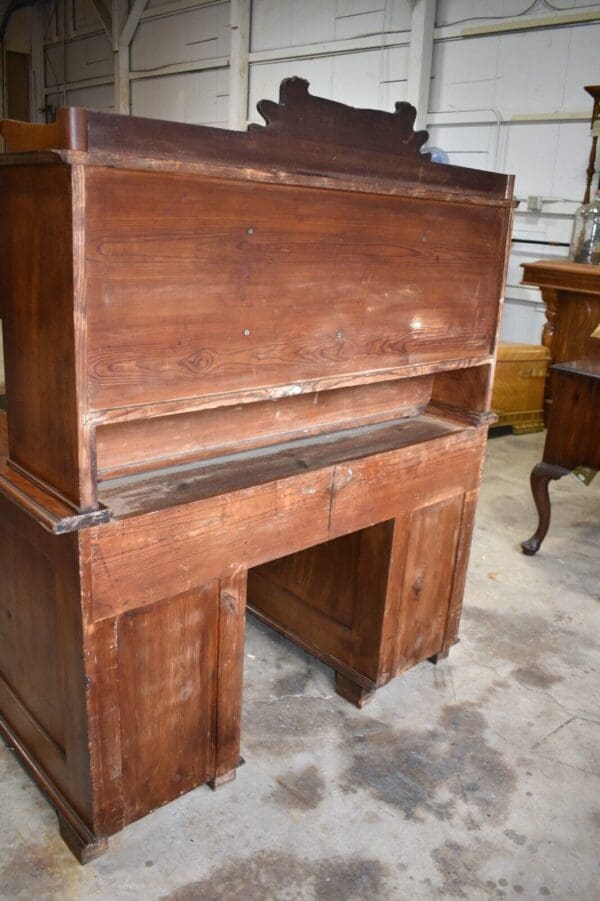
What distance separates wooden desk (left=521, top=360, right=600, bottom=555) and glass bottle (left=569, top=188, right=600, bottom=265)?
1.80 meters

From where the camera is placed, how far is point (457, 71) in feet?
17.0

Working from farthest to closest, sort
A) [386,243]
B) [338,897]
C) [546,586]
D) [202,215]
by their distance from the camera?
[546,586], [386,243], [338,897], [202,215]

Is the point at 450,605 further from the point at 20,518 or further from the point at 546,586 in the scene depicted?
the point at 20,518

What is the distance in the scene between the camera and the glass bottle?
4480 mm

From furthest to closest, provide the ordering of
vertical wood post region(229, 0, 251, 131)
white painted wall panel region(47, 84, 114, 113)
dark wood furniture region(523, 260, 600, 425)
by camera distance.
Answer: white painted wall panel region(47, 84, 114, 113), vertical wood post region(229, 0, 251, 131), dark wood furniture region(523, 260, 600, 425)

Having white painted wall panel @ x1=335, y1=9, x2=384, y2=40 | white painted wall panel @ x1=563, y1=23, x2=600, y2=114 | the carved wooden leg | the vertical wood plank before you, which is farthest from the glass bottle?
the vertical wood plank

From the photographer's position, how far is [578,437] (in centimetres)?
284

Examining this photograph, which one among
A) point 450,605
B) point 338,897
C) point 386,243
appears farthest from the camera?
point 450,605

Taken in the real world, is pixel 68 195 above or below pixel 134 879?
above

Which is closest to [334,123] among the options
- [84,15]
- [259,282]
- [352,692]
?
[259,282]

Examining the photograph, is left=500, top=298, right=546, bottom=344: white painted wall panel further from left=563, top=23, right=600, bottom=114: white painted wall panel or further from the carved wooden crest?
the carved wooden crest

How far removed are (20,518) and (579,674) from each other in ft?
5.52

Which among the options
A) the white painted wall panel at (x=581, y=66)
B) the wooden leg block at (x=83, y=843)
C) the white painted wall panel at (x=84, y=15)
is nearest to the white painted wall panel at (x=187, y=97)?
the white painted wall panel at (x=84, y=15)

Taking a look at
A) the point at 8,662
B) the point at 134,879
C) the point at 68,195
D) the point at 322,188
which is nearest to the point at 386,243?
the point at 322,188
